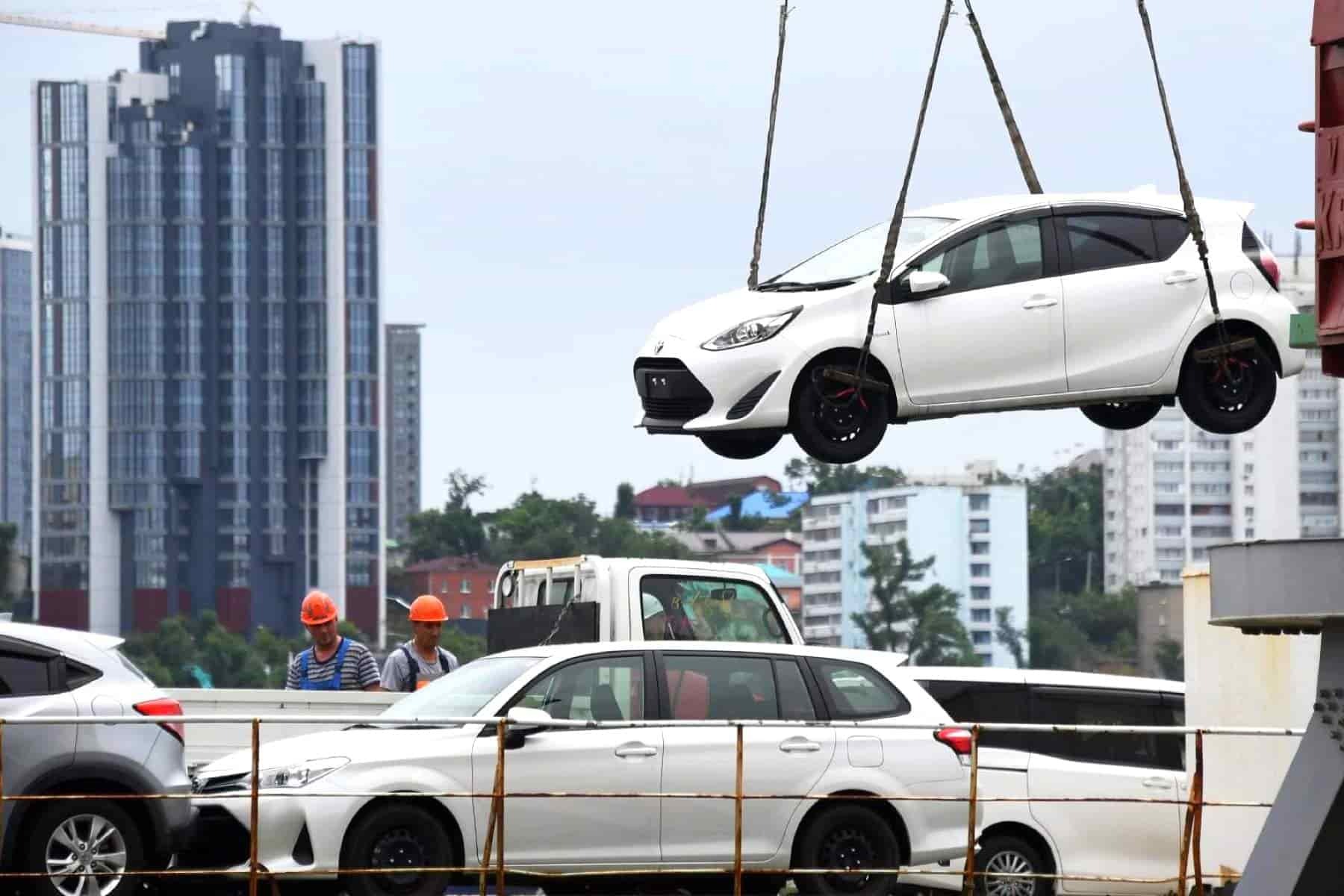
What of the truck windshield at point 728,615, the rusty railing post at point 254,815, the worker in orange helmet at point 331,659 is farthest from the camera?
the truck windshield at point 728,615

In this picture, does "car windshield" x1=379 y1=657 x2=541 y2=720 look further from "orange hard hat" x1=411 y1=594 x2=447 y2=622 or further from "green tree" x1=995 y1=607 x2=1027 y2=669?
"green tree" x1=995 y1=607 x2=1027 y2=669

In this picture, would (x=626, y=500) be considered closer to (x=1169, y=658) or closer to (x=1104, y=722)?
(x=1169, y=658)

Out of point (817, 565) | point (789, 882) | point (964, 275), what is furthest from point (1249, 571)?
point (817, 565)

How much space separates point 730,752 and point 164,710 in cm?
297

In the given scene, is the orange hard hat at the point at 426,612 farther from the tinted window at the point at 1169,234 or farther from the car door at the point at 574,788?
the tinted window at the point at 1169,234

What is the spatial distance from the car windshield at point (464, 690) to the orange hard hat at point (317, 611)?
3.06ft

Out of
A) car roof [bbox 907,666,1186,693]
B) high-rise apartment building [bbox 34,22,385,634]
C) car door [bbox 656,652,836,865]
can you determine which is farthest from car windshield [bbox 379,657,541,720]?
high-rise apartment building [bbox 34,22,385,634]

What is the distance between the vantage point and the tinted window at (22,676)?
518 inches

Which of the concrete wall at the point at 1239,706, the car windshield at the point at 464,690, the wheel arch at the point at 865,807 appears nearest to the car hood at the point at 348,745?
the car windshield at the point at 464,690

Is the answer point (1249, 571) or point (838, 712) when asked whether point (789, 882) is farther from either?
point (1249, 571)

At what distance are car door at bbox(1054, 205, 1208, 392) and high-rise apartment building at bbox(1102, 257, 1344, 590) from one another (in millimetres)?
153961

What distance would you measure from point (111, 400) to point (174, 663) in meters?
19.0

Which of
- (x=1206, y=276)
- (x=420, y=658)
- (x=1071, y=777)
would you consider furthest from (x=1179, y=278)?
(x=1071, y=777)

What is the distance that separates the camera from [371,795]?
13.0 meters
